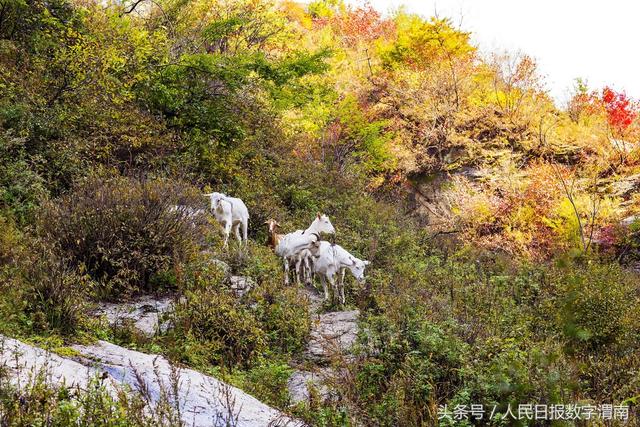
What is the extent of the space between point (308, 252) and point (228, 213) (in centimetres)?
181

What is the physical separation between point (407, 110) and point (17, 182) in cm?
1788

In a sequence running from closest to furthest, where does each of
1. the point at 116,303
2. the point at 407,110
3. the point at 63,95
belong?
the point at 116,303 < the point at 63,95 < the point at 407,110

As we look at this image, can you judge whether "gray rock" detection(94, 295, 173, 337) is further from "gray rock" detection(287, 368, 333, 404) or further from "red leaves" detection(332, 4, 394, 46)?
"red leaves" detection(332, 4, 394, 46)

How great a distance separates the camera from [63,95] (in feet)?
39.5

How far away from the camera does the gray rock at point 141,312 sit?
681 cm

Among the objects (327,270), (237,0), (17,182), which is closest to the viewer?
(17,182)

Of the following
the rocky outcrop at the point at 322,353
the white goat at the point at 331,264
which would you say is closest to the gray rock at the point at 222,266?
the rocky outcrop at the point at 322,353

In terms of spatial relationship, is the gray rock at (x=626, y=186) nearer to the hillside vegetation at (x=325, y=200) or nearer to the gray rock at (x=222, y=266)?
the hillside vegetation at (x=325, y=200)

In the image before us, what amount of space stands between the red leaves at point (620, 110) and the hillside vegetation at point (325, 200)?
8 centimetres

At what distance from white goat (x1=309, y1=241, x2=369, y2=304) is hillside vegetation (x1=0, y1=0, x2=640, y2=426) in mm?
352

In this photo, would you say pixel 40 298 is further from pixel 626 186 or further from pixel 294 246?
pixel 626 186

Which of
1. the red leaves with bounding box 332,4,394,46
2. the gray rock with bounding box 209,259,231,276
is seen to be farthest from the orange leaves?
the gray rock with bounding box 209,259,231,276

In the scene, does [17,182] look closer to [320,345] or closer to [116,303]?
[116,303]

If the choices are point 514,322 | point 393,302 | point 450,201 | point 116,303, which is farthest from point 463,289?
point 450,201
